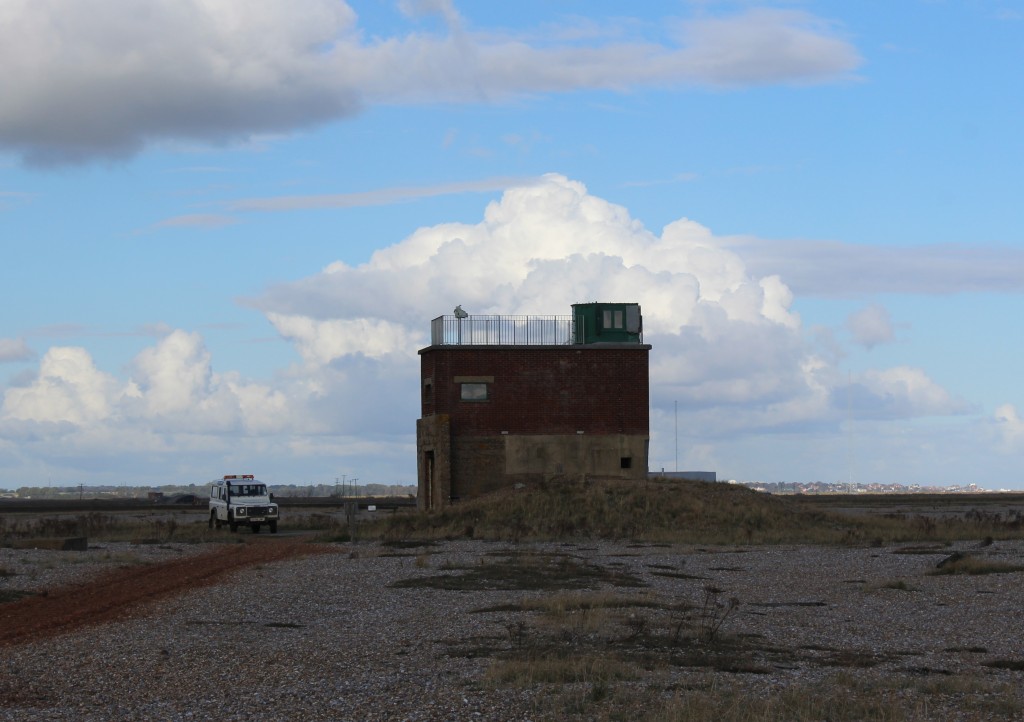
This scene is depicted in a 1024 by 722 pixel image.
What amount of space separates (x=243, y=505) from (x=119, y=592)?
24.0 m

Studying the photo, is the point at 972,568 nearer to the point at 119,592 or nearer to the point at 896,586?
the point at 896,586

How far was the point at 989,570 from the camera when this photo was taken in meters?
29.1

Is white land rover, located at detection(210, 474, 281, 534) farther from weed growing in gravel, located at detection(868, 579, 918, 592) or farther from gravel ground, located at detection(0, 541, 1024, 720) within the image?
weed growing in gravel, located at detection(868, 579, 918, 592)

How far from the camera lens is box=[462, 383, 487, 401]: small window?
5141 cm

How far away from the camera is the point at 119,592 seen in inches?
1027

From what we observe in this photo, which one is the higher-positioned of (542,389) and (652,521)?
(542,389)

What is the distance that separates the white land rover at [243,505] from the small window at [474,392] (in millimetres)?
8766

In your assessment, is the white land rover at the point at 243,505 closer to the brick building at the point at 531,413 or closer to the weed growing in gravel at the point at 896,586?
the brick building at the point at 531,413

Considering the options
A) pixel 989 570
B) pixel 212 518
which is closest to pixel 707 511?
pixel 989 570

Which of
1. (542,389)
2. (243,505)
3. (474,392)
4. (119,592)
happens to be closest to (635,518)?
(542,389)

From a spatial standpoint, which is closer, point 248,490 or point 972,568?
point 972,568

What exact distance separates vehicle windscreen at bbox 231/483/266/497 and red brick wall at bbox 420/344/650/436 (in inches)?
300

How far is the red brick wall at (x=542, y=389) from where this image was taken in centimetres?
5138

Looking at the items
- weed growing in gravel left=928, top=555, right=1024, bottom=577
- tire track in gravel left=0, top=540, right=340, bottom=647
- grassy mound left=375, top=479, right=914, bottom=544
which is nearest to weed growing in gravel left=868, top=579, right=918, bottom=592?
weed growing in gravel left=928, top=555, right=1024, bottom=577
